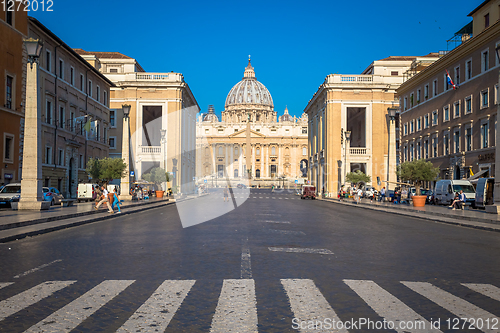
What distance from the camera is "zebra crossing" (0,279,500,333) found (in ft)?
16.7

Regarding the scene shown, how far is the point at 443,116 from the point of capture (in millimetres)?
43719

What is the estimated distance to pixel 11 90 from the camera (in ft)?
108

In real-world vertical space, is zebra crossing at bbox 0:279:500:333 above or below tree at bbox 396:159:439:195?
below

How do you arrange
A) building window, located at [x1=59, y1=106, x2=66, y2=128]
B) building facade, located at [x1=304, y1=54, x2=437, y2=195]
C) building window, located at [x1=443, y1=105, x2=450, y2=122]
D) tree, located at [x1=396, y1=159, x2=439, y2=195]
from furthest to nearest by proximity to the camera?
building facade, located at [x1=304, y1=54, x2=437, y2=195] < building window, located at [x1=443, y1=105, x2=450, y2=122] < tree, located at [x1=396, y1=159, x2=439, y2=195] < building window, located at [x1=59, y1=106, x2=66, y2=128]

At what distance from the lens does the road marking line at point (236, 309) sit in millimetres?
5027

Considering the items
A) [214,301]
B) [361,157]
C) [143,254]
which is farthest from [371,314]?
[361,157]

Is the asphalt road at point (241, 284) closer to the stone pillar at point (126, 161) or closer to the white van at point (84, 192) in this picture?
the stone pillar at point (126, 161)

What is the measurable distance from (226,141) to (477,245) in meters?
153

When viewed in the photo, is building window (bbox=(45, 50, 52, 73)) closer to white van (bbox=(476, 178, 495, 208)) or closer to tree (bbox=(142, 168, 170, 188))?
tree (bbox=(142, 168, 170, 188))

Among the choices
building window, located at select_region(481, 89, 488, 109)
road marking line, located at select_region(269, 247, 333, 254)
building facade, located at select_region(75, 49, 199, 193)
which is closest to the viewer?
road marking line, located at select_region(269, 247, 333, 254)

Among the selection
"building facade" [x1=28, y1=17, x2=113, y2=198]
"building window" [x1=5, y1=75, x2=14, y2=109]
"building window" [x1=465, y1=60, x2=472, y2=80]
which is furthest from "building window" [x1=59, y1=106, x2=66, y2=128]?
"building window" [x1=465, y1=60, x2=472, y2=80]

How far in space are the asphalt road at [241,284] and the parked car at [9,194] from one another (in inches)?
634

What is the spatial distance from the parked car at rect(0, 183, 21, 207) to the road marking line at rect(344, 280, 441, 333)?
24.9 m

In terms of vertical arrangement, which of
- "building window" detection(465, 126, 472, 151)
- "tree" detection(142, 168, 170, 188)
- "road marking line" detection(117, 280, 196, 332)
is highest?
"building window" detection(465, 126, 472, 151)
